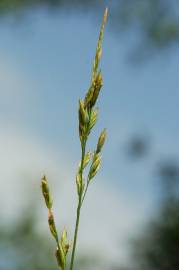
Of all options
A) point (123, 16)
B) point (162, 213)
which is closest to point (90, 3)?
point (123, 16)

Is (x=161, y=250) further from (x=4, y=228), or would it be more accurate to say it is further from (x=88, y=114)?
(x=88, y=114)

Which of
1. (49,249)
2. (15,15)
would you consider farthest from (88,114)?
(15,15)

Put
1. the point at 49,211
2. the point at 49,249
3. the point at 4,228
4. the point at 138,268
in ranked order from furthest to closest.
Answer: the point at 4,228
the point at 49,249
the point at 138,268
the point at 49,211

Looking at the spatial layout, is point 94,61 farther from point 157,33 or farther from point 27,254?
point 157,33

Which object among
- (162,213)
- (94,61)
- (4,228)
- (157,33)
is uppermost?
(94,61)

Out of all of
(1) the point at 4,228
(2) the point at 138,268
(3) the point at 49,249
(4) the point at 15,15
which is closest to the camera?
(2) the point at 138,268

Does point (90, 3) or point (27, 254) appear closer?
point (27, 254)

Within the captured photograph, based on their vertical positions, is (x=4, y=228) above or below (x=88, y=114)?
below

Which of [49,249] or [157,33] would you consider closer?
[49,249]

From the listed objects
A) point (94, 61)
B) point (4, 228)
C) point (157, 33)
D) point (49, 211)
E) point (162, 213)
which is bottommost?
point (4, 228)
